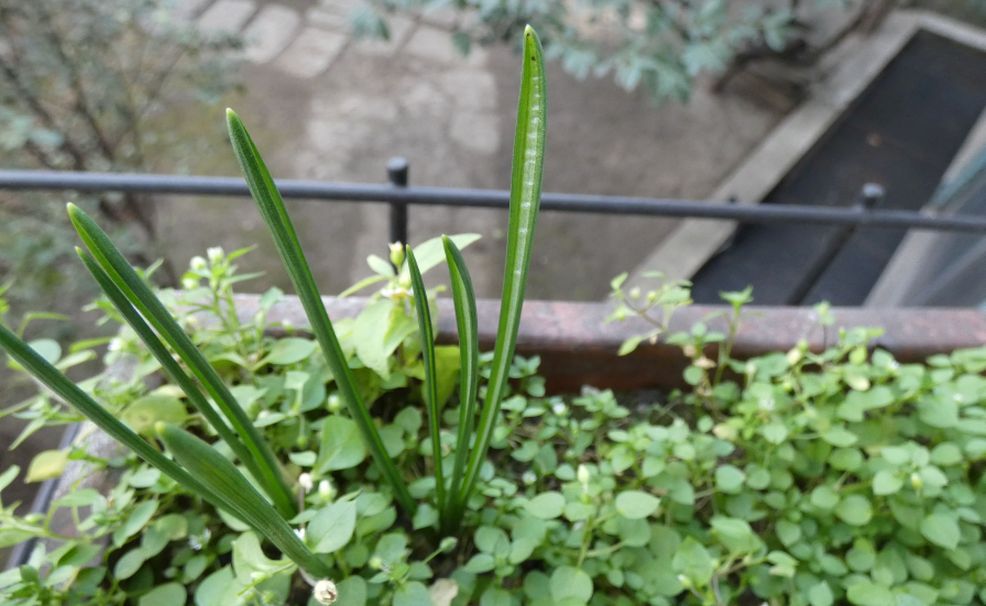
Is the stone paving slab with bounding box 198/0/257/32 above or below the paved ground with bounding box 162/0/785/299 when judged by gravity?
above

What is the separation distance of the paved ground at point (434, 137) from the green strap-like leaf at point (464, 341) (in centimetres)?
193

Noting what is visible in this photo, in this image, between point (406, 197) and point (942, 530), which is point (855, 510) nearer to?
point (942, 530)

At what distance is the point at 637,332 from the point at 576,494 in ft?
0.97

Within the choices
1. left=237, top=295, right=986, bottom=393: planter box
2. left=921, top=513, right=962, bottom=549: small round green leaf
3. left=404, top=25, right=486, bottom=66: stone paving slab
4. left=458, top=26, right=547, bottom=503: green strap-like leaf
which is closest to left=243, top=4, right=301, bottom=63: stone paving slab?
left=404, top=25, right=486, bottom=66: stone paving slab

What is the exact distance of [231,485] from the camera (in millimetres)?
472

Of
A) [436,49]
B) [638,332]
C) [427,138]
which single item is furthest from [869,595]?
[436,49]

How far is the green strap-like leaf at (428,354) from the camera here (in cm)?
49

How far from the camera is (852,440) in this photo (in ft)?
2.68

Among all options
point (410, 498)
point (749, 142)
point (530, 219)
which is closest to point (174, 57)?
point (410, 498)

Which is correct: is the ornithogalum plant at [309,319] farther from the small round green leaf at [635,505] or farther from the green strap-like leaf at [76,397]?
the small round green leaf at [635,505]

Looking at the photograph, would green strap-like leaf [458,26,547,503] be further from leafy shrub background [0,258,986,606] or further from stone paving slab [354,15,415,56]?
stone paving slab [354,15,415,56]

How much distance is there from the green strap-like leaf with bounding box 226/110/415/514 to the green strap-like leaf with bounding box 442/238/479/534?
0.31ft

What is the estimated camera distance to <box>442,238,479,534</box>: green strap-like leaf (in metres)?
0.50

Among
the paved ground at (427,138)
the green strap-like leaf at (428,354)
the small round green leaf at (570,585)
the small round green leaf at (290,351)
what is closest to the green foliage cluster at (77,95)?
the paved ground at (427,138)
